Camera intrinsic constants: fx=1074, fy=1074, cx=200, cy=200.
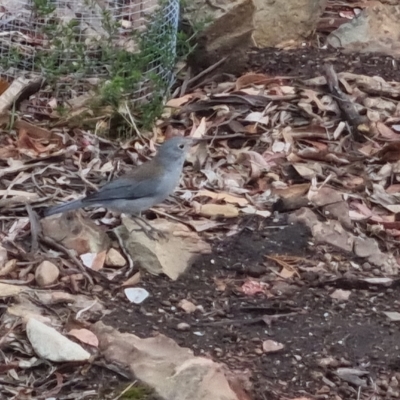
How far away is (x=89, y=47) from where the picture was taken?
6.59m

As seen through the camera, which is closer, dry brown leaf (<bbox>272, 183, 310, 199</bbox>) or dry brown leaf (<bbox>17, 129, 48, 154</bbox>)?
dry brown leaf (<bbox>272, 183, 310, 199</bbox>)

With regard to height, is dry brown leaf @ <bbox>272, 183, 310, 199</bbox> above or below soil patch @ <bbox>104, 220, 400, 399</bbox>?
below

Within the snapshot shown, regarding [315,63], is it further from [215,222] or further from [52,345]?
[52,345]

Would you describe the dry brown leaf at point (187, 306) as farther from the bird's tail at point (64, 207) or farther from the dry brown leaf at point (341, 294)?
the bird's tail at point (64, 207)

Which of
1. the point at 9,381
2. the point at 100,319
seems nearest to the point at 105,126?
the point at 100,319

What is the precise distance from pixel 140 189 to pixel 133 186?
4 cm

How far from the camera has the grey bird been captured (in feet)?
16.8

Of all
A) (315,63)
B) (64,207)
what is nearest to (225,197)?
(64,207)

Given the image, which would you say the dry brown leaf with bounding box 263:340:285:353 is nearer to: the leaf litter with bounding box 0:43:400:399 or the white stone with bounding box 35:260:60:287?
the leaf litter with bounding box 0:43:400:399

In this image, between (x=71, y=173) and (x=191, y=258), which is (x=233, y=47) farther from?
(x=191, y=258)

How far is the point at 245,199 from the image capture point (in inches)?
226

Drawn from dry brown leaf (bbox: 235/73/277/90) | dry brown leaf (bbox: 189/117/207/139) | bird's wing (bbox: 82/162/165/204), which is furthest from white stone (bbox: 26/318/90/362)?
dry brown leaf (bbox: 235/73/277/90)

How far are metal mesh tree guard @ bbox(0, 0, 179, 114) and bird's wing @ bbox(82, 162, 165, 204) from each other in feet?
2.84

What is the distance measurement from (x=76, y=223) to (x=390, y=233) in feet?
5.28
